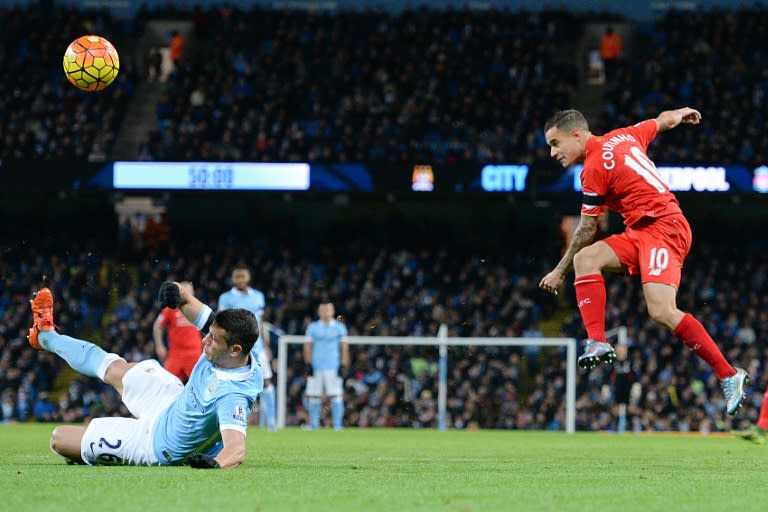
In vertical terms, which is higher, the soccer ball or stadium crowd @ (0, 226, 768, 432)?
the soccer ball

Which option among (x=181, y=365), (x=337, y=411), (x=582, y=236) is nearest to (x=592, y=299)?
(x=582, y=236)

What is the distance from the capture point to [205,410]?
7152mm

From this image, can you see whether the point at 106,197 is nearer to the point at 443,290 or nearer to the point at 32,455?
the point at 443,290

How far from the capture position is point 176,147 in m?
26.3

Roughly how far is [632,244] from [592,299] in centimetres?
50

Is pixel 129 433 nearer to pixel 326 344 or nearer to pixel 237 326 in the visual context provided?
pixel 237 326

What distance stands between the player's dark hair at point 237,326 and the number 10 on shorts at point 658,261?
10.4ft

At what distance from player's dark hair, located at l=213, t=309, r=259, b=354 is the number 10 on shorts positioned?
3.16 metres

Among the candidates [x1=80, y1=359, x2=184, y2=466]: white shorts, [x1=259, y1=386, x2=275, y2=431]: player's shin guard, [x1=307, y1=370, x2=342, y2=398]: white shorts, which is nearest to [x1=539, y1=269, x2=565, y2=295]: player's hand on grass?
[x1=80, y1=359, x2=184, y2=466]: white shorts

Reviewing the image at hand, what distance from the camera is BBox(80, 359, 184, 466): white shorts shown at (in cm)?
750

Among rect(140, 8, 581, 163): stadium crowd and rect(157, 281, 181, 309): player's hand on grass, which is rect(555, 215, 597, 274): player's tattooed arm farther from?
rect(140, 8, 581, 163): stadium crowd

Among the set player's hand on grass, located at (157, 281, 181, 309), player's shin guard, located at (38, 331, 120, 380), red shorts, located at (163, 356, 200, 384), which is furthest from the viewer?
red shorts, located at (163, 356, 200, 384)

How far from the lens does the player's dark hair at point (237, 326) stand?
7.05 meters

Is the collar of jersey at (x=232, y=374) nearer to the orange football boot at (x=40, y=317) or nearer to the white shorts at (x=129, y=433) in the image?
the white shorts at (x=129, y=433)
